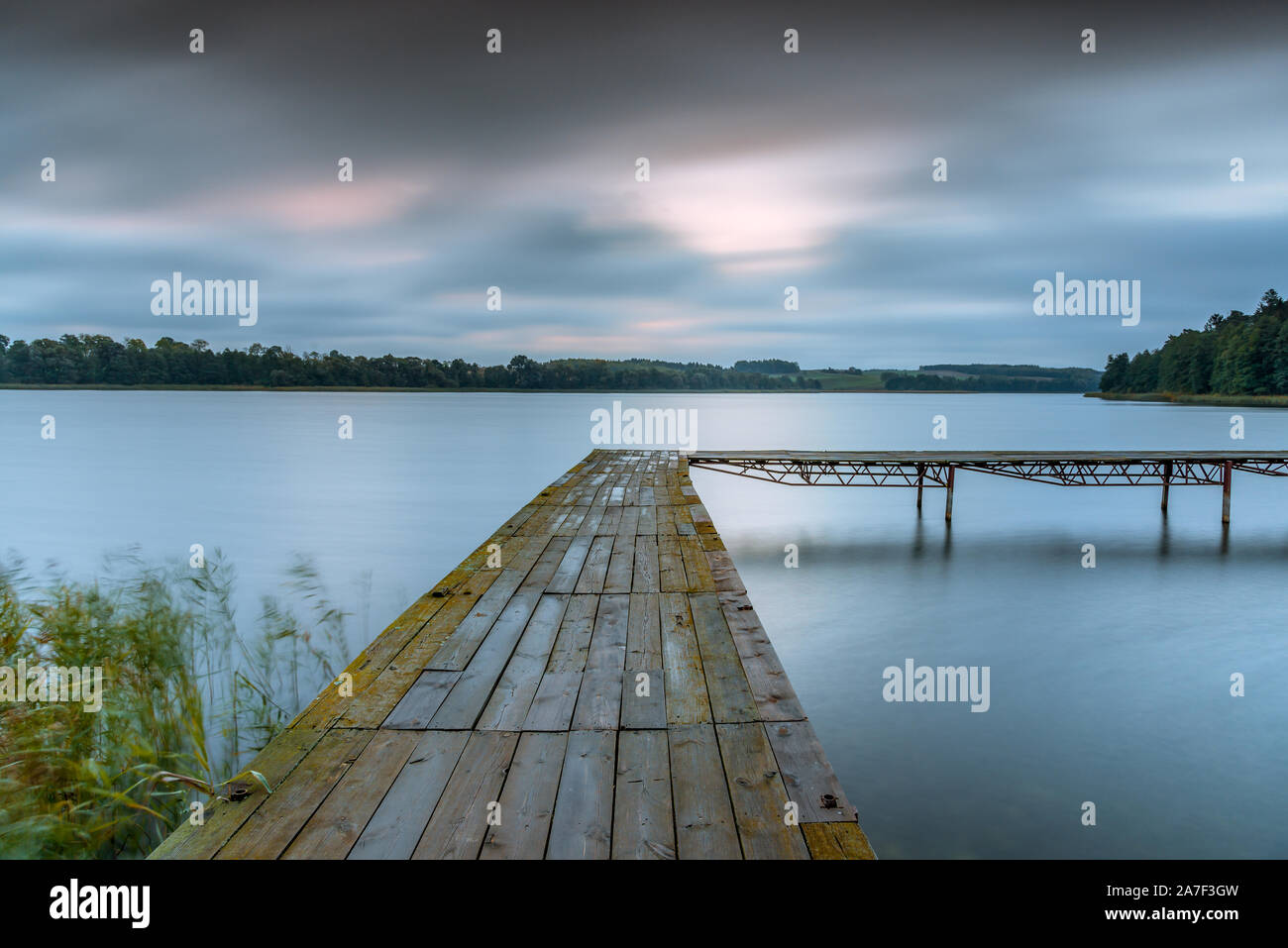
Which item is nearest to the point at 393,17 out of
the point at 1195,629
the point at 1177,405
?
the point at 1195,629

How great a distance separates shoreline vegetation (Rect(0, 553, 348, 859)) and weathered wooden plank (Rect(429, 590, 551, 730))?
780 millimetres

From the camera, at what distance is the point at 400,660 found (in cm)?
366

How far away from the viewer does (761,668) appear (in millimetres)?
3557

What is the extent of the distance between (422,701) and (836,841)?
185 centimetres

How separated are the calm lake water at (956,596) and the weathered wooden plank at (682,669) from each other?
7.61 ft

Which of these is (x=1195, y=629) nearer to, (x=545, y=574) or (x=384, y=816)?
(x=545, y=574)

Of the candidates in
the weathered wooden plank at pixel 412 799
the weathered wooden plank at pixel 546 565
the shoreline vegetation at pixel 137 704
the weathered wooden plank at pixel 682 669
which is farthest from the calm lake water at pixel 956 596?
the weathered wooden plank at pixel 412 799

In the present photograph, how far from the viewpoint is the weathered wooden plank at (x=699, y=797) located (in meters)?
2.08

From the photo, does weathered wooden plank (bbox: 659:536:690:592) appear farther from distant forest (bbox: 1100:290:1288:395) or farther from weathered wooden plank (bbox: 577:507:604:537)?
distant forest (bbox: 1100:290:1288:395)

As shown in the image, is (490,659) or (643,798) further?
(490,659)

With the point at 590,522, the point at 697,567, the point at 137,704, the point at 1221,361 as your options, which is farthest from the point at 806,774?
the point at 1221,361

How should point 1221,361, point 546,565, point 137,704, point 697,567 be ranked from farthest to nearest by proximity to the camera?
point 1221,361
point 546,565
point 697,567
point 137,704

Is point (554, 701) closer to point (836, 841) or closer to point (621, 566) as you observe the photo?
point (836, 841)

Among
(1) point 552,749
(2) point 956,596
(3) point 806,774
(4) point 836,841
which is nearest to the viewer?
(4) point 836,841
